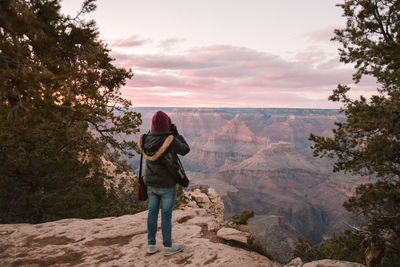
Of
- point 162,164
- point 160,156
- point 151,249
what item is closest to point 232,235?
point 151,249

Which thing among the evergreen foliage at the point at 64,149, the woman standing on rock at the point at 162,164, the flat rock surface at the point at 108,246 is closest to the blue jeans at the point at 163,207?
the woman standing on rock at the point at 162,164

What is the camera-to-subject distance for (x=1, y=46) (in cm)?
444

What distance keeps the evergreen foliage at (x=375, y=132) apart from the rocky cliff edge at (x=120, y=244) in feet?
13.5

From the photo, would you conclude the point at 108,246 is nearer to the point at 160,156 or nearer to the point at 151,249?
the point at 151,249

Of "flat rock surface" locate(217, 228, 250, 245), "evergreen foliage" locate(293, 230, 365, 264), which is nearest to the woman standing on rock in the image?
"flat rock surface" locate(217, 228, 250, 245)

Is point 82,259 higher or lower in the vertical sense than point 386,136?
lower

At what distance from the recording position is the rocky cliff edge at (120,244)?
4.57m

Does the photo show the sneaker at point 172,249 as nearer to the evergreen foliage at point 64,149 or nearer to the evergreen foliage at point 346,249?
the evergreen foliage at point 64,149

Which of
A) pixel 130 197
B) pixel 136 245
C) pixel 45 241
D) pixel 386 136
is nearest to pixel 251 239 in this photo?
pixel 136 245

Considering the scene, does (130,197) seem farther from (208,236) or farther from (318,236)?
(318,236)

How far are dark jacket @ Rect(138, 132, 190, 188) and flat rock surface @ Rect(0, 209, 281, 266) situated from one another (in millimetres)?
1518

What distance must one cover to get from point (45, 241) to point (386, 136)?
10364 millimetres

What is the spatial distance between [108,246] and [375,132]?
9.63 metres

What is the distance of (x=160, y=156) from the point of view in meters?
4.48
